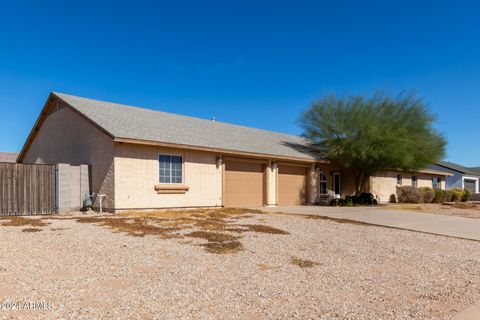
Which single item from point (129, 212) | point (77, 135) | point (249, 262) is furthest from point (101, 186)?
point (249, 262)

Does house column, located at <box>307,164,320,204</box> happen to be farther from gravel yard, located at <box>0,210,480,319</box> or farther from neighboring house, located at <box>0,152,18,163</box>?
neighboring house, located at <box>0,152,18,163</box>

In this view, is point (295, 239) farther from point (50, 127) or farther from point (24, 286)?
point (50, 127)

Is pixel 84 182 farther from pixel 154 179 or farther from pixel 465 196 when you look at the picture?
pixel 465 196

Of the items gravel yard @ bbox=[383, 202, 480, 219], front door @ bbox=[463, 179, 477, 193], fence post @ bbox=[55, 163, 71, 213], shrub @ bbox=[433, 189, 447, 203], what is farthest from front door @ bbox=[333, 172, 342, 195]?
front door @ bbox=[463, 179, 477, 193]

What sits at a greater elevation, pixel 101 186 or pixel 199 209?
pixel 101 186

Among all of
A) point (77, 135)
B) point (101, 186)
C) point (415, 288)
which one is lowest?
point (415, 288)

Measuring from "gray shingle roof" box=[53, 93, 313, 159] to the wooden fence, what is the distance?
9.44 feet

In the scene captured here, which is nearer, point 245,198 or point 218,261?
point 218,261

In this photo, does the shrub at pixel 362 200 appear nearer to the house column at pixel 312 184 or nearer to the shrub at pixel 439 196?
the house column at pixel 312 184

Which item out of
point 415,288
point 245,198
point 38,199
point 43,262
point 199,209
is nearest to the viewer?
point 415,288

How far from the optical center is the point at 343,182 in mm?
25266

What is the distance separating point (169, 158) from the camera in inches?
608

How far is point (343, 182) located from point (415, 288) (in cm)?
2055

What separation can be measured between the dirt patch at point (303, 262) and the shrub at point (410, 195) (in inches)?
941
